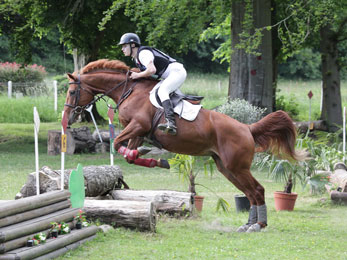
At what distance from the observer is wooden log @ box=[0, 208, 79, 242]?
16.9 ft

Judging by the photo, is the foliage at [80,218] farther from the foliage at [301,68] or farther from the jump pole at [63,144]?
the foliage at [301,68]

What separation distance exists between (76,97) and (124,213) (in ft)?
5.71

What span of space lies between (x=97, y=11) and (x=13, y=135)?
6.25 m

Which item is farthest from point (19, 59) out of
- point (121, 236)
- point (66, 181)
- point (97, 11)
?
point (121, 236)

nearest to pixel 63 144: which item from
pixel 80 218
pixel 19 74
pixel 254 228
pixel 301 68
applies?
pixel 80 218

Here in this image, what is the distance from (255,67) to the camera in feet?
51.6

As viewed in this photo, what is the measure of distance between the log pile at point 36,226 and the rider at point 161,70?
1654 millimetres

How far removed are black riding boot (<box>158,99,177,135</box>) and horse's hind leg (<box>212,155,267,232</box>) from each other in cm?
92

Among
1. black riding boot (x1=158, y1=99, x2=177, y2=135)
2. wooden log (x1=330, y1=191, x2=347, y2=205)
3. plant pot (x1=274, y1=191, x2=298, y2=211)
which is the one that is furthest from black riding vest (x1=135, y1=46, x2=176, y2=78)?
wooden log (x1=330, y1=191, x2=347, y2=205)

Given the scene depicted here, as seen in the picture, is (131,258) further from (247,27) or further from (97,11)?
(97,11)

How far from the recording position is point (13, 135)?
21.6 metres

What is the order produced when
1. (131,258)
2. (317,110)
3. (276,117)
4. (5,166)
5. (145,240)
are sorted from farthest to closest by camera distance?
(317,110)
(5,166)
(276,117)
(145,240)
(131,258)

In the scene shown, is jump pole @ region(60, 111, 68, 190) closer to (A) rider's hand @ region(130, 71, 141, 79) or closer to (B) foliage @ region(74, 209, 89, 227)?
(B) foliage @ region(74, 209, 89, 227)

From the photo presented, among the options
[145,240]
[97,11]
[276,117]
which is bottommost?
[145,240]
